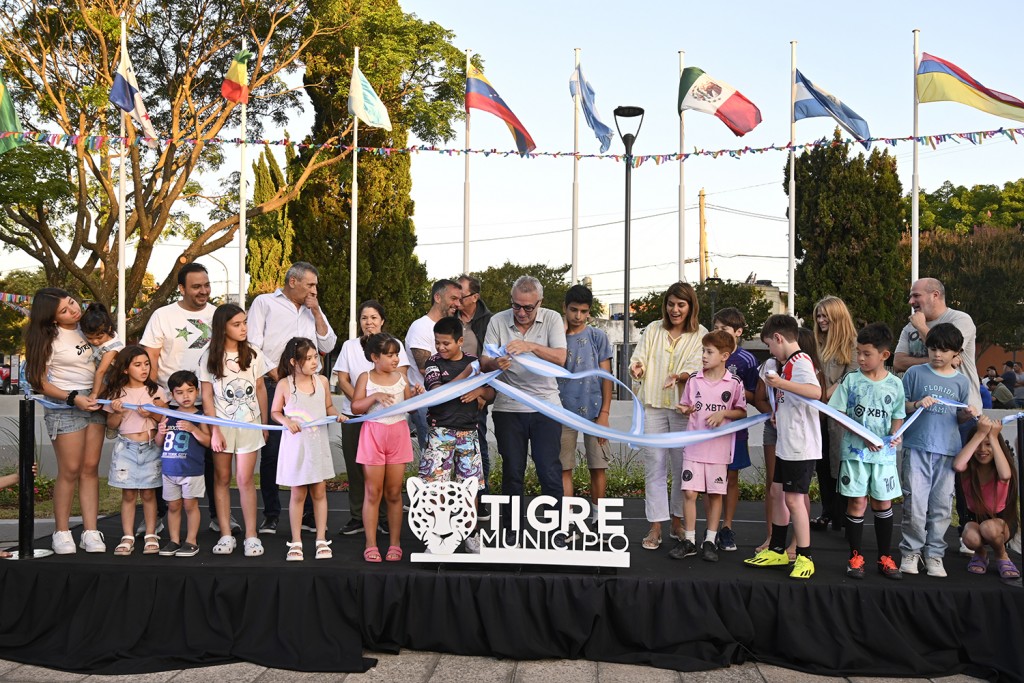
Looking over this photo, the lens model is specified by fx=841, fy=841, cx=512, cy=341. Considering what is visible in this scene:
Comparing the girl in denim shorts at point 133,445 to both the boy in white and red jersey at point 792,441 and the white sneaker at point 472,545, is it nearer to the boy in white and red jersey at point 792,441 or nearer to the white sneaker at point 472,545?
the white sneaker at point 472,545

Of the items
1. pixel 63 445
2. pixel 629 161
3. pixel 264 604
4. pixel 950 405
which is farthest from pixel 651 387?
pixel 629 161

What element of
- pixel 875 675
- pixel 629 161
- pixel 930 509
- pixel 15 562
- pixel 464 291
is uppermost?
pixel 629 161

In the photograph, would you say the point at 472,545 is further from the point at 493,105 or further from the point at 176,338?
the point at 493,105

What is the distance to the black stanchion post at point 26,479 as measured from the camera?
4758mm

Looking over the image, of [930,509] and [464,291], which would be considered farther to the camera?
[464,291]

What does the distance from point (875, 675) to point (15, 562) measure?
458 centimetres

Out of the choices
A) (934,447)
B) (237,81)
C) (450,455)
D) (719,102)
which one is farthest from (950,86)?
(237,81)

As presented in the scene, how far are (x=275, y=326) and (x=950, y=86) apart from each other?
10.5 metres

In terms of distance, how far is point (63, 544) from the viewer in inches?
192

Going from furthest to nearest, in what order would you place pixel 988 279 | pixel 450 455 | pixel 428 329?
pixel 988 279 < pixel 428 329 < pixel 450 455

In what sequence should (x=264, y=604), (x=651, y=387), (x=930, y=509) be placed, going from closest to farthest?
1. (x=264, y=604)
2. (x=930, y=509)
3. (x=651, y=387)

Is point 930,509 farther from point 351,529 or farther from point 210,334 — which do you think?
point 210,334

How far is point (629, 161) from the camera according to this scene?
1373 cm

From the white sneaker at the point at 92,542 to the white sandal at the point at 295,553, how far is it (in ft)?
3.84
